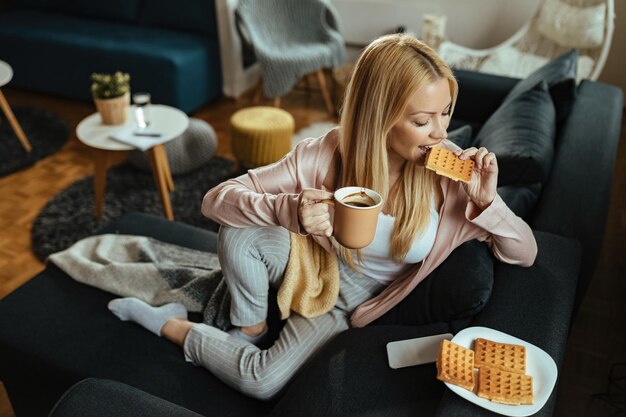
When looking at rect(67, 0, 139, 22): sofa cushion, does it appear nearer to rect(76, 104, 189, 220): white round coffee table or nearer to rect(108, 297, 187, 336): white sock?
rect(76, 104, 189, 220): white round coffee table

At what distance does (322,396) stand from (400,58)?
0.68 metres

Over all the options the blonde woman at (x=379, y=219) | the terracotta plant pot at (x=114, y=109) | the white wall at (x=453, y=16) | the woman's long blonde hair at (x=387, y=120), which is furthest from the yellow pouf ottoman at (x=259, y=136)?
the white wall at (x=453, y=16)

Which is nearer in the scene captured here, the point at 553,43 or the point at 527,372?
the point at 527,372

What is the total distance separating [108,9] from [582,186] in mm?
3547

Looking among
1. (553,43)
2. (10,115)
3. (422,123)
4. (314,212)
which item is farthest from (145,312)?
(553,43)

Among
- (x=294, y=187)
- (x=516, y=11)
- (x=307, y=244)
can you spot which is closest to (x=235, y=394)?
(x=307, y=244)

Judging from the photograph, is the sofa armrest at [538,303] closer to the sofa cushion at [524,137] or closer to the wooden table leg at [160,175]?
the sofa cushion at [524,137]

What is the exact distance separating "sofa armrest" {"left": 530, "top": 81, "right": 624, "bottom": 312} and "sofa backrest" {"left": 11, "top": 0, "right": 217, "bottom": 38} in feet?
8.42

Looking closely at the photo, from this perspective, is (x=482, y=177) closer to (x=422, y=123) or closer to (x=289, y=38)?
(x=422, y=123)

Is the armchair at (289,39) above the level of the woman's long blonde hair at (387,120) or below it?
below

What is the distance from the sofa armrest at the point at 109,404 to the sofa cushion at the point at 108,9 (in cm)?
348

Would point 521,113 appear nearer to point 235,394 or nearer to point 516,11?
point 235,394

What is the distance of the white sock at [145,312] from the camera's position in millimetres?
1399

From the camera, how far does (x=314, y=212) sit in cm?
103
